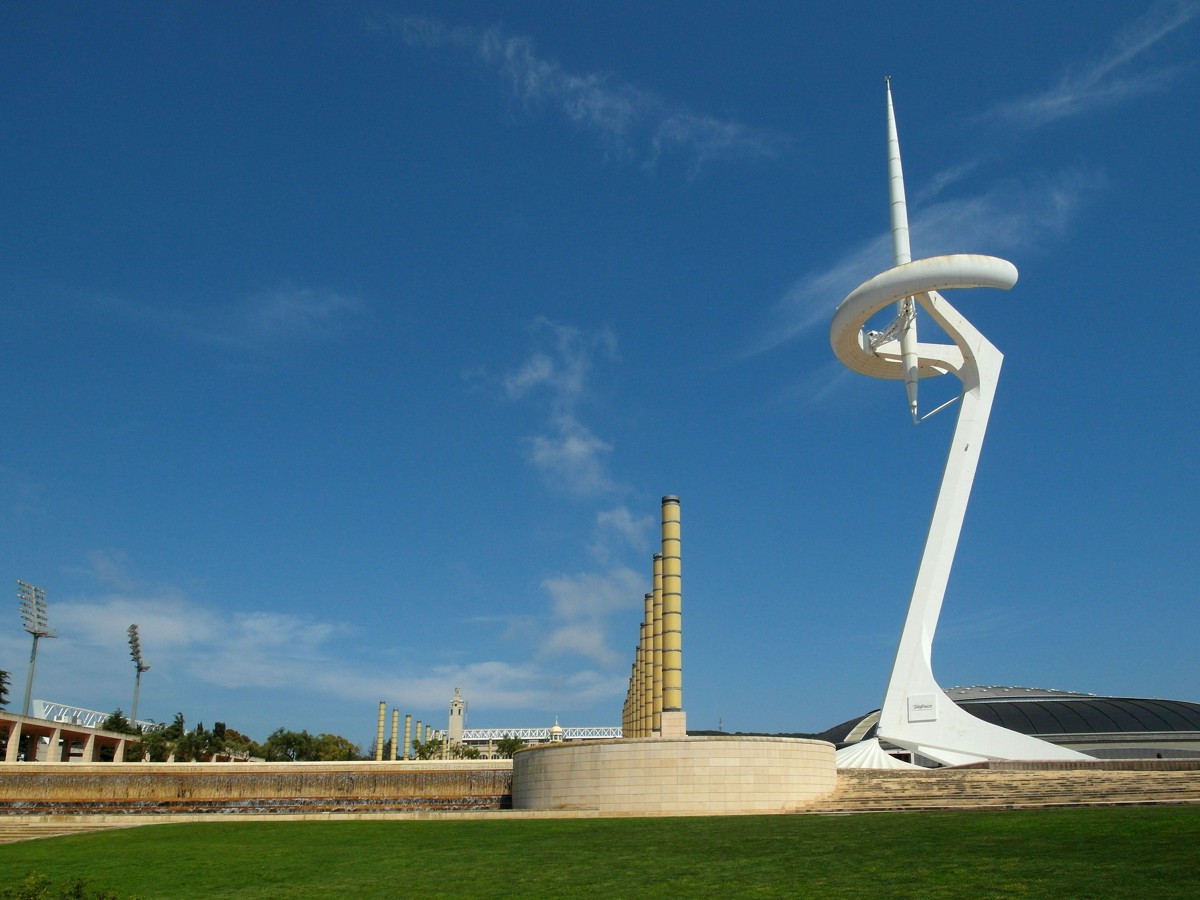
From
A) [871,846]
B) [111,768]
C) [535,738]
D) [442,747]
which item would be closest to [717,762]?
[871,846]

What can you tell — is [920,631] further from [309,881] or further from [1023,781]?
[309,881]

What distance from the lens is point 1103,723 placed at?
132 feet

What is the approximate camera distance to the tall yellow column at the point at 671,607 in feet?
113

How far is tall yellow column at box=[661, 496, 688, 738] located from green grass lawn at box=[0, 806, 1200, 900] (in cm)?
1422

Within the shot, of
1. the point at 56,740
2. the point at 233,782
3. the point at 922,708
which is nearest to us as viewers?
the point at 922,708

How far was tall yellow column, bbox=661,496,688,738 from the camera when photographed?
34.6m

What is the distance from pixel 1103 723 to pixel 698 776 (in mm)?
22749

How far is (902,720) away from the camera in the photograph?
32938mm

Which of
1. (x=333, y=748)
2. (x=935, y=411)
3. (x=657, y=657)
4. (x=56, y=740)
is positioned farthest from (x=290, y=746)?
(x=935, y=411)

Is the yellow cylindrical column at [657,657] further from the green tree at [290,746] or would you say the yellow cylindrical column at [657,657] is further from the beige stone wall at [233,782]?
the green tree at [290,746]

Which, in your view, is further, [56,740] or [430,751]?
[430,751]

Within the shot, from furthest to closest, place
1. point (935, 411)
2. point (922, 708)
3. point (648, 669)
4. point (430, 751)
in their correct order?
point (430, 751) → point (648, 669) → point (935, 411) → point (922, 708)

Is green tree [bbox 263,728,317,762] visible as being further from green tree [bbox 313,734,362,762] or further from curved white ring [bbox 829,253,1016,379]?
curved white ring [bbox 829,253,1016,379]

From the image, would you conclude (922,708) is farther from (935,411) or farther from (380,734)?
(380,734)
